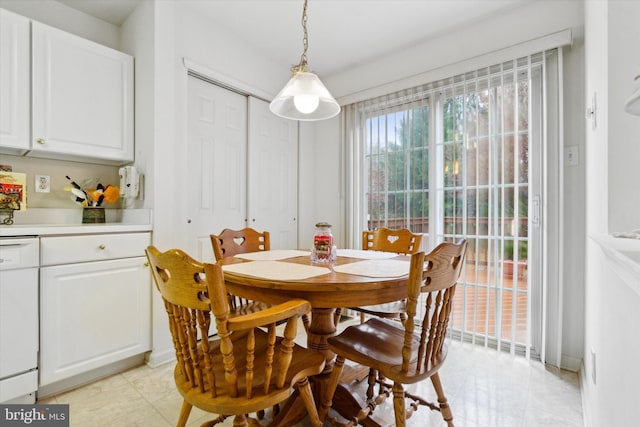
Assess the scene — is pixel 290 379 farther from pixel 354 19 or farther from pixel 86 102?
pixel 354 19

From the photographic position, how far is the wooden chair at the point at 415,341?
3.61 feet

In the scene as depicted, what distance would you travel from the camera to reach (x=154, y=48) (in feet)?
7.09

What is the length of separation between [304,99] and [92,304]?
178 centimetres

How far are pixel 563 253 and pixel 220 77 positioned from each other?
295cm

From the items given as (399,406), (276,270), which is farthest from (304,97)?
(399,406)

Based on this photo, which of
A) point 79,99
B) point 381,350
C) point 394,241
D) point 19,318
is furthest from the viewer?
point 394,241

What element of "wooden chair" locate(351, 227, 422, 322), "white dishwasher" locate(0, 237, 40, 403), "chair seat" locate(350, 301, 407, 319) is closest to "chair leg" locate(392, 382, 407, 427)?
"chair seat" locate(350, 301, 407, 319)

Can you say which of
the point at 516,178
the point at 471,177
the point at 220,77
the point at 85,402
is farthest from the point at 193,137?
the point at 516,178

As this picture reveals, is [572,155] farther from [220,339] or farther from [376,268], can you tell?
[220,339]

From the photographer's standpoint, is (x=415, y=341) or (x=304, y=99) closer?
(x=415, y=341)

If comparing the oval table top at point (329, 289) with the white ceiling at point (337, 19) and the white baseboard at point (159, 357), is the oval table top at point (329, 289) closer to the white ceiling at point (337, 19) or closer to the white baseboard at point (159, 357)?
the white baseboard at point (159, 357)

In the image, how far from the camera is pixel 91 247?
6.12 ft

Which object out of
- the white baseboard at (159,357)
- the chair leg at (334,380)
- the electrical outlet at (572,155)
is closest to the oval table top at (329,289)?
the chair leg at (334,380)

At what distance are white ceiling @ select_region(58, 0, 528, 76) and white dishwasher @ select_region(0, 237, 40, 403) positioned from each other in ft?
6.06
